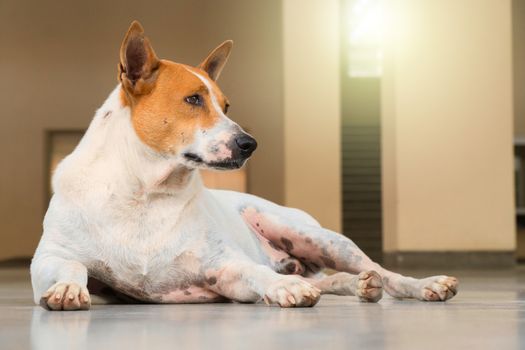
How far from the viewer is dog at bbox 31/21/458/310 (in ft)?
10.5

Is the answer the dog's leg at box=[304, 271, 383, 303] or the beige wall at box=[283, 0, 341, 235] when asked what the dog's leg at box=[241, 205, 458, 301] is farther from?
the beige wall at box=[283, 0, 341, 235]

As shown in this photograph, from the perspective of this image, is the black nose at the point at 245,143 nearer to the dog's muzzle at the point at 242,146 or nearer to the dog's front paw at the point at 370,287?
the dog's muzzle at the point at 242,146

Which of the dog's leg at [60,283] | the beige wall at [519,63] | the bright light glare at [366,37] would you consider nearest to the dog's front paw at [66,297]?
the dog's leg at [60,283]

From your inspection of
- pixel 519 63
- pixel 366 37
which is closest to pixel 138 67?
pixel 366 37

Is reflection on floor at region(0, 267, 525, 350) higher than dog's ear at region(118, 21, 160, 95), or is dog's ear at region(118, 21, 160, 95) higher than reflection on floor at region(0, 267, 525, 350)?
dog's ear at region(118, 21, 160, 95)

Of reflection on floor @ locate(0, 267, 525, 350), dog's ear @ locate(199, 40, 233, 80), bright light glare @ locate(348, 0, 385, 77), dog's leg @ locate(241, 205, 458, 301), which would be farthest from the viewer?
bright light glare @ locate(348, 0, 385, 77)

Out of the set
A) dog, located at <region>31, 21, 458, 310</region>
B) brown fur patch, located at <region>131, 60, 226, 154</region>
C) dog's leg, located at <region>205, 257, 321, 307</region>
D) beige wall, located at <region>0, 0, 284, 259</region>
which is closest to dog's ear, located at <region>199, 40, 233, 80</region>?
dog, located at <region>31, 21, 458, 310</region>

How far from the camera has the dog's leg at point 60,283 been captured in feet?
9.48

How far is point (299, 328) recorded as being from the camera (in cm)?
233

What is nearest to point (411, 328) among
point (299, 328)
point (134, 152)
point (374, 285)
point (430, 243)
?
point (299, 328)

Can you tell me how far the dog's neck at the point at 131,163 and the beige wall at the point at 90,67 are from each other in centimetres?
1066

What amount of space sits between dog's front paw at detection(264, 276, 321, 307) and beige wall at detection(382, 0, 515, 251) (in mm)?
6354

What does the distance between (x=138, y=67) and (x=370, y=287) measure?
44.2 inches

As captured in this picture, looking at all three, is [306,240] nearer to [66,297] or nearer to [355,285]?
[355,285]
